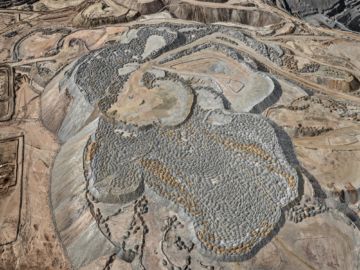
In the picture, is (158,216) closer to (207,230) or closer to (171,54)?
(207,230)

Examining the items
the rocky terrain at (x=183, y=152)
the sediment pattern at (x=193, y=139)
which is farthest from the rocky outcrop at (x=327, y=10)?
the sediment pattern at (x=193, y=139)

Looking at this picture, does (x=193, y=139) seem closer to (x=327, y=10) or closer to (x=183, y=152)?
(x=183, y=152)

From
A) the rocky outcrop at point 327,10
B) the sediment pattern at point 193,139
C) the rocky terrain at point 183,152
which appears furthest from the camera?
the rocky outcrop at point 327,10

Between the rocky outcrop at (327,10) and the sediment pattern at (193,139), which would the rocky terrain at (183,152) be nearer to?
the sediment pattern at (193,139)

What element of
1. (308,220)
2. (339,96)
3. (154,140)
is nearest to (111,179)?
(154,140)

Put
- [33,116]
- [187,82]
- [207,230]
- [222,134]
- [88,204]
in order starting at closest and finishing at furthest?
[207,230], [88,204], [222,134], [187,82], [33,116]

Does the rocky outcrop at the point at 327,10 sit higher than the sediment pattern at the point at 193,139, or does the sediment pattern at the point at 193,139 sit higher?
the sediment pattern at the point at 193,139

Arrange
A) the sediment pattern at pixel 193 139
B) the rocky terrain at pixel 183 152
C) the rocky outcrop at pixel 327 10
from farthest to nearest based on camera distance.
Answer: the rocky outcrop at pixel 327 10, the sediment pattern at pixel 193 139, the rocky terrain at pixel 183 152

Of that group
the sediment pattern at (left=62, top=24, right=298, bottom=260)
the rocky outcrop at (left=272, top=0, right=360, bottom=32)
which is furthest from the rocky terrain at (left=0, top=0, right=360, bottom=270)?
the rocky outcrop at (left=272, top=0, right=360, bottom=32)
